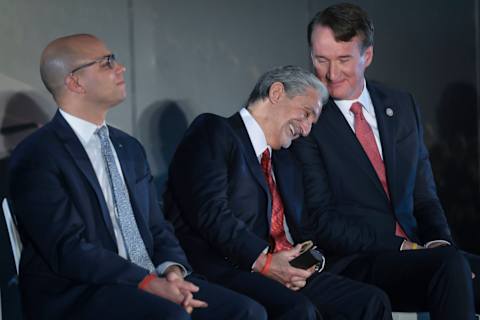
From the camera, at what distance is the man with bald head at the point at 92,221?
2.90m

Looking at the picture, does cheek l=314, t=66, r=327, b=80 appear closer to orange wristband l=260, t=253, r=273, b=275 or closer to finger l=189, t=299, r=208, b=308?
orange wristband l=260, t=253, r=273, b=275

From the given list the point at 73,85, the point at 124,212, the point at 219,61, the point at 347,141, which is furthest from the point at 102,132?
the point at 219,61

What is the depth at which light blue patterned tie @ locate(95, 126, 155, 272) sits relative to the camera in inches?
123

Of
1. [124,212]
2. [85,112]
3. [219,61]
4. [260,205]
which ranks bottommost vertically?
[260,205]

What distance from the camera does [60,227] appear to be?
115 inches

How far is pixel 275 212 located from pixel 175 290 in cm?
81

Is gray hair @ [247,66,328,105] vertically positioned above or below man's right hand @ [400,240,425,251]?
above

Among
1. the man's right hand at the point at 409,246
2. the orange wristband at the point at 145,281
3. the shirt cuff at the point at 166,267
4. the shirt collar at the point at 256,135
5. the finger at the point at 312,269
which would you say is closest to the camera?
the orange wristband at the point at 145,281

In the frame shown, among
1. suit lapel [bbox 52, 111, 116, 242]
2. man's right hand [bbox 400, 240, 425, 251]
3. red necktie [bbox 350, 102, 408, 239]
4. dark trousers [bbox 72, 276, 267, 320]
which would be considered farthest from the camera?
red necktie [bbox 350, 102, 408, 239]

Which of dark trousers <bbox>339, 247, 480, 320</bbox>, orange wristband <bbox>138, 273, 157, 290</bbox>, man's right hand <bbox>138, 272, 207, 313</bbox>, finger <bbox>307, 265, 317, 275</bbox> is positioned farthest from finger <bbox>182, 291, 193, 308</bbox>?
dark trousers <bbox>339, 247, 480, 320</bbox>

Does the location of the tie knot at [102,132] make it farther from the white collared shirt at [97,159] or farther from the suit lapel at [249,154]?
the suit lapel at [249,154]

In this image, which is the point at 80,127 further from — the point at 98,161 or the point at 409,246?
the point at 409,246

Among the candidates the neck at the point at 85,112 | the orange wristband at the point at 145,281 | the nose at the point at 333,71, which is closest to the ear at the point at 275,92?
the nose at the point at 333,71

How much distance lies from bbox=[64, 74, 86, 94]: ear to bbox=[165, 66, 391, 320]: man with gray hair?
1.57ft
